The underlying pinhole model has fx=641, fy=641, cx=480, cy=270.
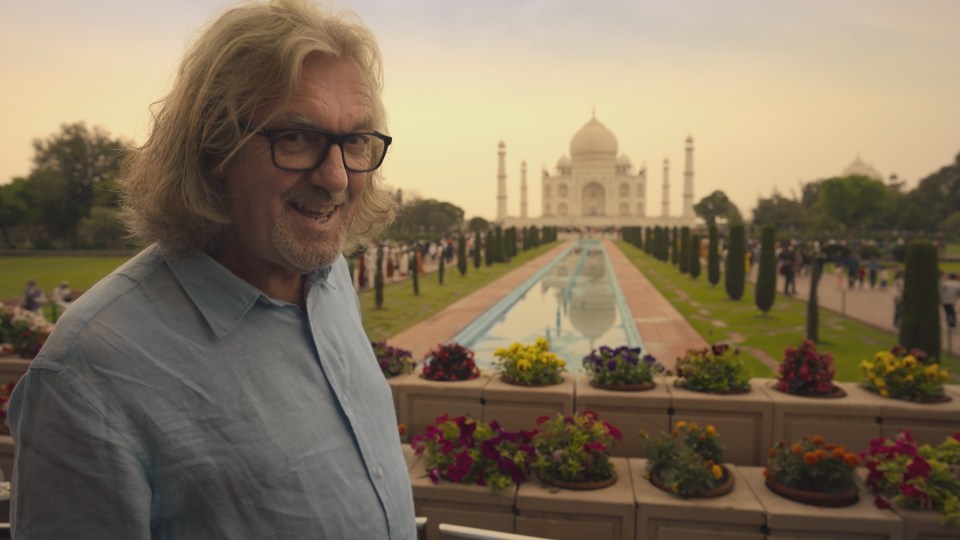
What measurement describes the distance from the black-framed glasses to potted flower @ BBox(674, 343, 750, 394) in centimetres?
293

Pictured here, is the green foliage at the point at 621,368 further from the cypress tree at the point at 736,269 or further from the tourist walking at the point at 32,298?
the cypress tree at the point at 736,269

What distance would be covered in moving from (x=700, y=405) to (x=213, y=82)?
303 centimetres

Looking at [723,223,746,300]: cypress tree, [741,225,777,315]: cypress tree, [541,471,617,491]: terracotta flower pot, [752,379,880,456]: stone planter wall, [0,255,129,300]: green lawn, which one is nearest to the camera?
[541,471,617,491]: terracotta flower pot

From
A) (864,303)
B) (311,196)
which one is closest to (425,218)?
(864,303)

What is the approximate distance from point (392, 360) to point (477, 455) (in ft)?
4.19

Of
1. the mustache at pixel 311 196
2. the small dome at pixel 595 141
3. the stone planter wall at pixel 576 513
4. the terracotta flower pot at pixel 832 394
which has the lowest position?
the stone planter wall at pixel 576 513

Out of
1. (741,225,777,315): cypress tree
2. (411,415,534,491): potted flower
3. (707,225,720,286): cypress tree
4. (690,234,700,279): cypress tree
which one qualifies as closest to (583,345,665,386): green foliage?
(411,415,534,491): potted flower

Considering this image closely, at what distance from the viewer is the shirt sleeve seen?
0.73 meters

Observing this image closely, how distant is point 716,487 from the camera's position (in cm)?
265

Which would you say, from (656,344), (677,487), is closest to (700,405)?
(677,487)

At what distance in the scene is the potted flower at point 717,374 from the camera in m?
3.48

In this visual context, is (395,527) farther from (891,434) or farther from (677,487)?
(891,434)

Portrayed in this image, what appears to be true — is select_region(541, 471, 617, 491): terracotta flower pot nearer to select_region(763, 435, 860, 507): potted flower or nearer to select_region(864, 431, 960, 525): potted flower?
select_region(763, 435, 860, 507): potted flower

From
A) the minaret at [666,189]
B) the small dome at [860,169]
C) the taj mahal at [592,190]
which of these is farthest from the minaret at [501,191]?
the small dome at [860,169]
